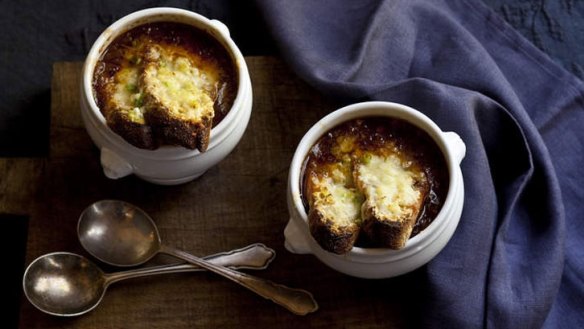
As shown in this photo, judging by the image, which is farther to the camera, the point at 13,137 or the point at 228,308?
the point at 13,137

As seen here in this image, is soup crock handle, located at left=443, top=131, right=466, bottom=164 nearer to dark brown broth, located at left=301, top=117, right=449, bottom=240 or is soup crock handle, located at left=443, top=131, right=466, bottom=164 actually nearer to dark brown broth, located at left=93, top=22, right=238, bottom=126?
dark brown broth, located at left=301, top=117, right=449, bottom=240

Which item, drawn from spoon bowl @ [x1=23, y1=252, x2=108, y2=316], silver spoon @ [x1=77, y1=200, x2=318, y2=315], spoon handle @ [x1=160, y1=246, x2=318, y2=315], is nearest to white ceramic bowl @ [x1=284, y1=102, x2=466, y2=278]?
A: spoon handle @ [x1=160, y1=246, x2=318, y2=315]

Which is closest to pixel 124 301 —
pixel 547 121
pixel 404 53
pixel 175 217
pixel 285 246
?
pixel 175 217

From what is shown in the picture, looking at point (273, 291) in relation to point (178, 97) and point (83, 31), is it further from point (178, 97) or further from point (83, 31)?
point (83, 31)

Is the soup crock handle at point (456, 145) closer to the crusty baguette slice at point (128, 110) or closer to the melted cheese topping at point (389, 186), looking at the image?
the melted cheese topping at point (389, 186)

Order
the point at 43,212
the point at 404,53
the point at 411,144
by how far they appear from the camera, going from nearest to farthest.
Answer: the point at 411,144 < the point at 43,212 < the point at 404,53

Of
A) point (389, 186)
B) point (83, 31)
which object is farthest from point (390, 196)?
point (83, 31)

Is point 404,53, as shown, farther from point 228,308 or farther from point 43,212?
point 43,212
